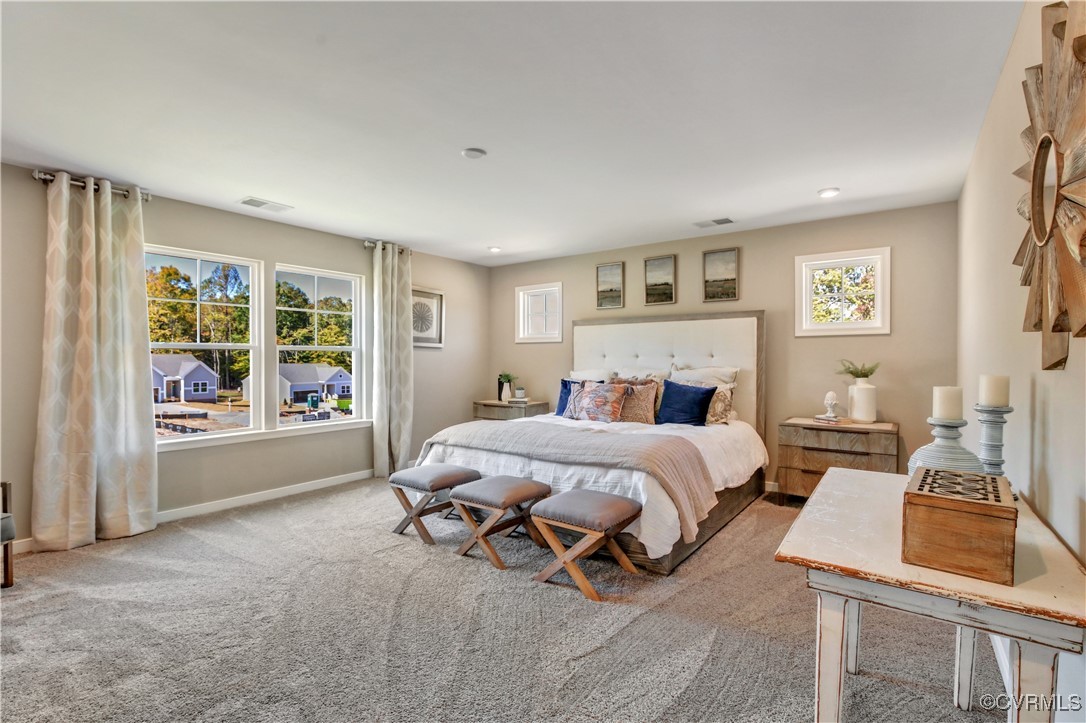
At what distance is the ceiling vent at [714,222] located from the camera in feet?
Answer: 14.8

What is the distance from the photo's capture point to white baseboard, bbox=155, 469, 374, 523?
388 centimetres

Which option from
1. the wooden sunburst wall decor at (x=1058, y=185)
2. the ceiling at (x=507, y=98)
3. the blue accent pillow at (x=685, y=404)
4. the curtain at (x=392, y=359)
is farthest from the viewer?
the curtain at (x=392, y=359)

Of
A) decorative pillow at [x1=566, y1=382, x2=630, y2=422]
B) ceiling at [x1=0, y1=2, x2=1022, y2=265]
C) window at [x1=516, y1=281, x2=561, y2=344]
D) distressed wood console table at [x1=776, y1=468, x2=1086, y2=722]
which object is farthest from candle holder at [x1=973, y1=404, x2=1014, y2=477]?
window at [x1=516, y1=281, x2=561, y2=344]

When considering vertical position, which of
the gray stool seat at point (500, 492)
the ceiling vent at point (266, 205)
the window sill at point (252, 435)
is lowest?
the gray stool seat at point (500, 492)

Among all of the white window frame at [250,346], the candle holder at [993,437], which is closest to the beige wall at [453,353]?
the white window frame at [250,346]

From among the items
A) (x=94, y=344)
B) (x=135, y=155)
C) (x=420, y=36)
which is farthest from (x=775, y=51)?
(x=94, y=344)

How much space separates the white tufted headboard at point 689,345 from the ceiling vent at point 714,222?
83 cm

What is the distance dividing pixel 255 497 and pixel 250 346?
129 centimetres

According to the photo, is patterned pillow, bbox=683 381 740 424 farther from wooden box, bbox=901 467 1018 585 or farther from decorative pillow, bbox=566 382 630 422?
wooden box, bbox=901 467 1018 585

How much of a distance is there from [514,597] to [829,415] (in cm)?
305

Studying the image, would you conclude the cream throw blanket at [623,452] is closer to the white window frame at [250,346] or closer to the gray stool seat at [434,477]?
the gray stool seat at [434,477]

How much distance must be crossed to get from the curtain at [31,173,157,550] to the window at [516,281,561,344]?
3.80 meters

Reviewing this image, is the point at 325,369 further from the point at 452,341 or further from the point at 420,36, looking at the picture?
the point at 420,36

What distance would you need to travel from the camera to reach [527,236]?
16.7ft
